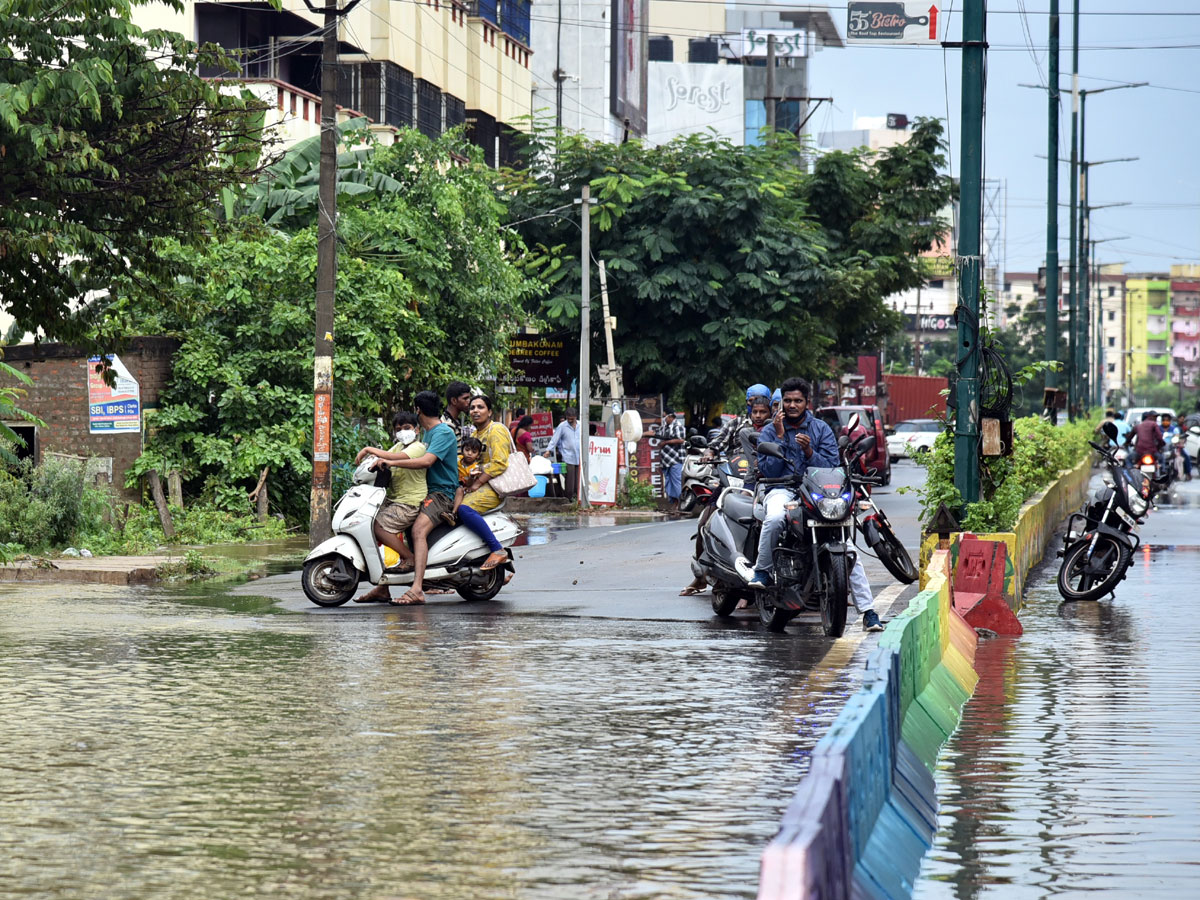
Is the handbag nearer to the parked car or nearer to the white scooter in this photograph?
the white scooter

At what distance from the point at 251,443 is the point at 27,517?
5776mm

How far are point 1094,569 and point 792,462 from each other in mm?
3721

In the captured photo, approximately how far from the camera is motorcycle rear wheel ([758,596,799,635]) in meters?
→ 12.4

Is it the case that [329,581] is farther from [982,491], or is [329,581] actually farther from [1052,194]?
[1052,194]

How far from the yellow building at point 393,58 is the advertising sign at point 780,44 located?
52.8m

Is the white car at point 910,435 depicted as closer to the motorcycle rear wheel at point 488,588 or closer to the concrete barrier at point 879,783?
the motorcycle rear wheel at point 488,588

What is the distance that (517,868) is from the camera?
5.33m

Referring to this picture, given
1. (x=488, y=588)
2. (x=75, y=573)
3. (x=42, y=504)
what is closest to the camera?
(x=488, y=588)

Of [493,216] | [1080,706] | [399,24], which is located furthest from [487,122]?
[1080,706]

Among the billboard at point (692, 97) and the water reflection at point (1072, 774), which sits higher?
the billboard at point (692, 97)

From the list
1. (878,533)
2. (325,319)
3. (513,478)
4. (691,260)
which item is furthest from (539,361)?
(878,533)

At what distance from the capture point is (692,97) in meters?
97.6

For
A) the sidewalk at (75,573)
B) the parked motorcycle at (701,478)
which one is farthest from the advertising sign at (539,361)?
the parked motorcycle at (701,478)

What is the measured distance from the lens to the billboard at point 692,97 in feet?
317
